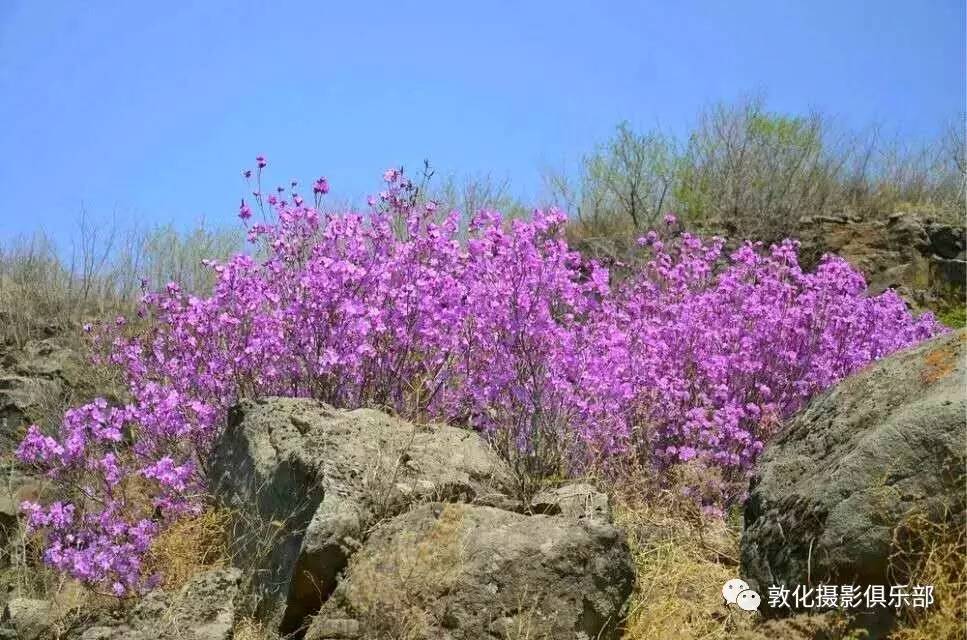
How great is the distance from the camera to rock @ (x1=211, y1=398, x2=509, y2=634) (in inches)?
196

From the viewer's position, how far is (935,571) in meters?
3.96

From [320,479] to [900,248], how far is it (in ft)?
42.1

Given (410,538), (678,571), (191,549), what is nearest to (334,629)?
(410,538)

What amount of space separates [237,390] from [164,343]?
131cm

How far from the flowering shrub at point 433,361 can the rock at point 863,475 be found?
6.32 feet

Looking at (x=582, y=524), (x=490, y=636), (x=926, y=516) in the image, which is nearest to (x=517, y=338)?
(x=582, y=524)

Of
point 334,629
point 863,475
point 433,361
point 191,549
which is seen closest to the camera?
point 863,475

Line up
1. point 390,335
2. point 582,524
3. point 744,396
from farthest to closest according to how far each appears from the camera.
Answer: point 744,396, point 390,335, point 582,524

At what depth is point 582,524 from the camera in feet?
15.7

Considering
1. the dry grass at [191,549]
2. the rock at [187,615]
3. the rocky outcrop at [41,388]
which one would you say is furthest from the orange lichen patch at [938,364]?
the rocky outcrop at [41,388]

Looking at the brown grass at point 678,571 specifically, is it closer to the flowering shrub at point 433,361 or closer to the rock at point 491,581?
the rock at point 491,581

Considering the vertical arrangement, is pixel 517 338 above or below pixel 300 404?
above

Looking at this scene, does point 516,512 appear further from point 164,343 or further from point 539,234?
point 164,343

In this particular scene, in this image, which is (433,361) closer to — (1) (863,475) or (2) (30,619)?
(2) (30,619)
